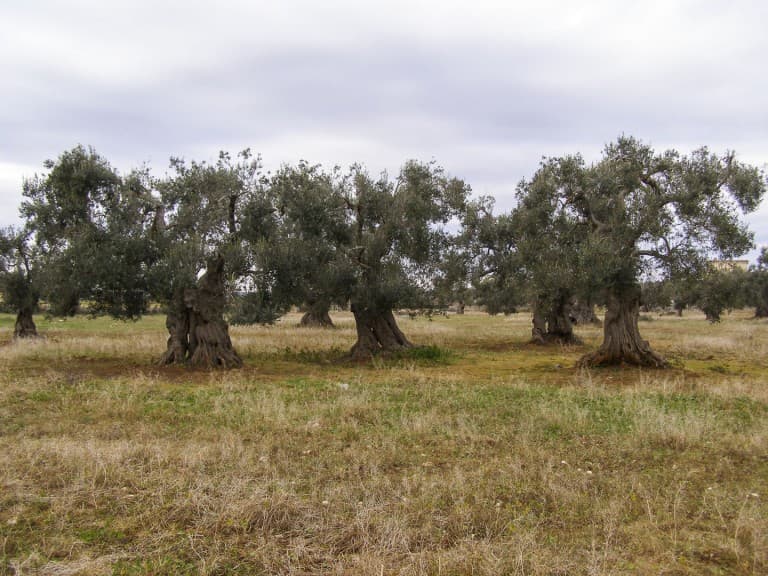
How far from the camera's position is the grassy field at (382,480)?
17.4 ft

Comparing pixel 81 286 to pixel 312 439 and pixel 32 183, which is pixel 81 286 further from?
pixel 312 439

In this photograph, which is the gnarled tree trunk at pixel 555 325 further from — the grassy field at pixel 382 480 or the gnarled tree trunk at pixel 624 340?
the grassy field at pixel 382 480

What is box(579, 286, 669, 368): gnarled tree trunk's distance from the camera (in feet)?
66.1

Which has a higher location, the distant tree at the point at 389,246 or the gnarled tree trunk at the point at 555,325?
the distant tree at the point at 389,246

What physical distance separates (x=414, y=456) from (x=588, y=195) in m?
15.8

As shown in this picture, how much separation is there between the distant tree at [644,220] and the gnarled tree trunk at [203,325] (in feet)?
43.1

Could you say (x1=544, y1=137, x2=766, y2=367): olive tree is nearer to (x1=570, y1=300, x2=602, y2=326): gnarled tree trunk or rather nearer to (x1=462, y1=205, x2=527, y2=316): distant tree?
(x1=462, y1=205, x2=527, y2=316): distant tree

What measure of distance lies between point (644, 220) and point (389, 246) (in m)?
9.72

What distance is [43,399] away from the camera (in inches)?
516

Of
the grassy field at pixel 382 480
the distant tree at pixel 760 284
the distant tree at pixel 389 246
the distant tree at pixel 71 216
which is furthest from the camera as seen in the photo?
the distant tree at pixel 760 284

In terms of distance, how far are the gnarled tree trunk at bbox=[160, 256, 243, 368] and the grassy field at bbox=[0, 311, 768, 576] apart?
5.04m

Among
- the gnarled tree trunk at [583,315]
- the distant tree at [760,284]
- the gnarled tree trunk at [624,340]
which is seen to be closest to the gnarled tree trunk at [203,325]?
the gnarled tree trunk at [624,340]

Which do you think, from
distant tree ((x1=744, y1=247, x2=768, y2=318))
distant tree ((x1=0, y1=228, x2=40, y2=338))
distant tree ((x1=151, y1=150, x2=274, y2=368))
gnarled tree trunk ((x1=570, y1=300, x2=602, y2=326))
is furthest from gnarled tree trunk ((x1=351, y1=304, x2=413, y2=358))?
distant tree ((x1=744, y1=247, x2=768, y2=318))

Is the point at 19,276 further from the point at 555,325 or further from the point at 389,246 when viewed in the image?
the point at 555,325
